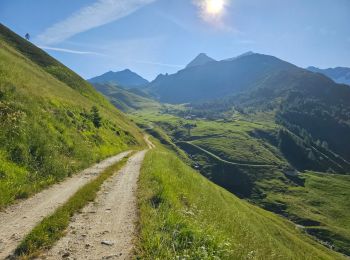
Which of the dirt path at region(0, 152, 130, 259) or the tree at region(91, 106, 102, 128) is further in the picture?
the tree at region(91, 106, 102, 128)

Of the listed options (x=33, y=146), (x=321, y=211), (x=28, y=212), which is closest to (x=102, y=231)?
(x=28, y=212)

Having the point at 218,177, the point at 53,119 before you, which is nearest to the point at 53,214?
the point at 53,119

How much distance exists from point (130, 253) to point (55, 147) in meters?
19.9

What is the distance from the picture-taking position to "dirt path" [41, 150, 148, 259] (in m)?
11.0

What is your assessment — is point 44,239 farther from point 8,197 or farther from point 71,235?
point 8,197

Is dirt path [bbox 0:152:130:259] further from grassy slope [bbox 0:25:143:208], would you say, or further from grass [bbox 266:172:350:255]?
grass [bbox 266:172:350:255]

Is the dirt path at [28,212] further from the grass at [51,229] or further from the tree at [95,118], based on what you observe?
the tree at [95,118]

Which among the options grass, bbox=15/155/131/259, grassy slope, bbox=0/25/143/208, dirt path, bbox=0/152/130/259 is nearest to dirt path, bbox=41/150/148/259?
grass, bbox=15/155/131/259

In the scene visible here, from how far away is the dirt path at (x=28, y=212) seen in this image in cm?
1202

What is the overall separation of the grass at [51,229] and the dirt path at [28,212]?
48 cm

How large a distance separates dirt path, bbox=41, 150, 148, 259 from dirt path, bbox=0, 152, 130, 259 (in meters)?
1.56

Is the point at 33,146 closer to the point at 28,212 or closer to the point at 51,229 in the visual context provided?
the point at 28,212

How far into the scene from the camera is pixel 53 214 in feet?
48.2

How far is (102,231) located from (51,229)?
193cm
